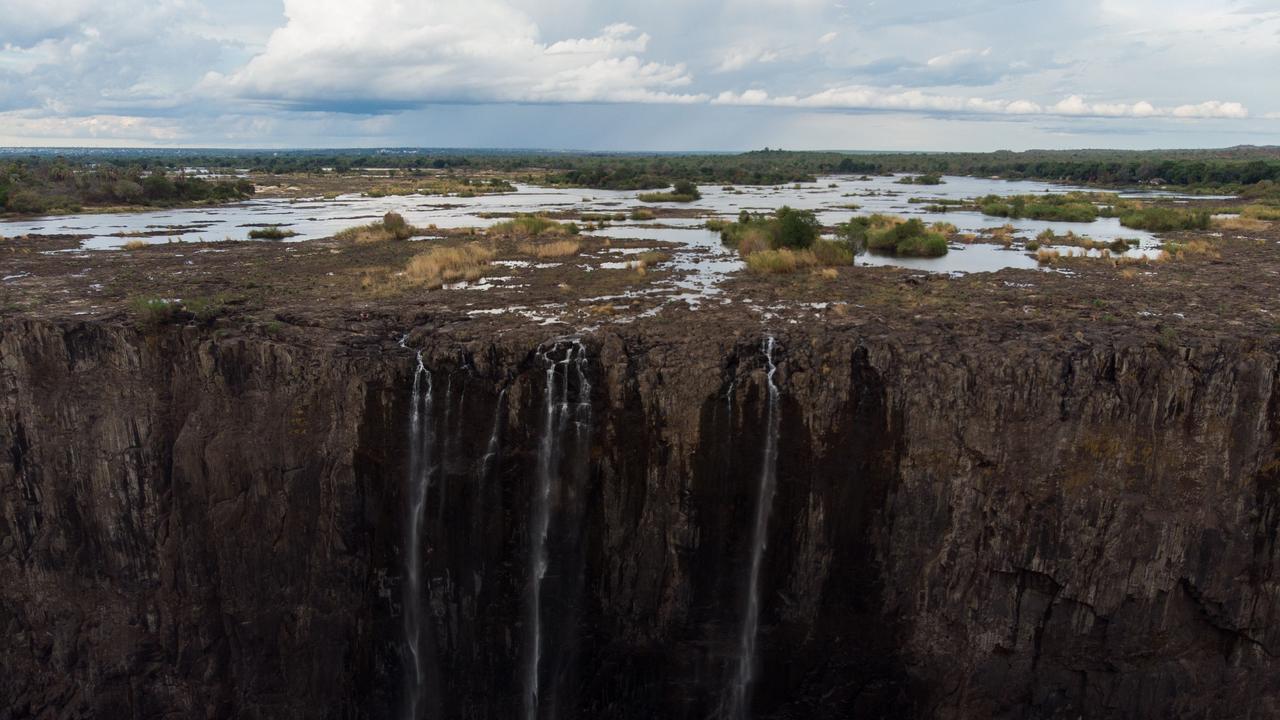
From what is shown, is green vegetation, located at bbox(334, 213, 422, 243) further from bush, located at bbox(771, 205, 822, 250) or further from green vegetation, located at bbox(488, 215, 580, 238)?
bush, located at bbox(771, 205, 822, 250)

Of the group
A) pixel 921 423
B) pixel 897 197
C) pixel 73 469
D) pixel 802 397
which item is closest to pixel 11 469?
pixel 73 469

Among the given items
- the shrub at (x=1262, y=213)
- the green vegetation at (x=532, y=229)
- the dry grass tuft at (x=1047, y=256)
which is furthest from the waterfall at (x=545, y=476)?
the shrub at (x=1262, y=213)

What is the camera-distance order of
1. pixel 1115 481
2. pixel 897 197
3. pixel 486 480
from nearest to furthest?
pixel 1115 481, pixel 486 480, pixel 897 197

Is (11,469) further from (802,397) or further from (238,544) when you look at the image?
(802,397)

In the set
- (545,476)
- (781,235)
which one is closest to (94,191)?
(781,235)

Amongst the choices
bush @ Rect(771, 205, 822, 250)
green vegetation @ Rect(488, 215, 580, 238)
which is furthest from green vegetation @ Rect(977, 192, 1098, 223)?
green vegetation @ Rect(488, 215, 580, 238)

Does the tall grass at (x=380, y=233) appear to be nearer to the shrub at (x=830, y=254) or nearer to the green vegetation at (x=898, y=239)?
the shrub at (x=830, y=254)
